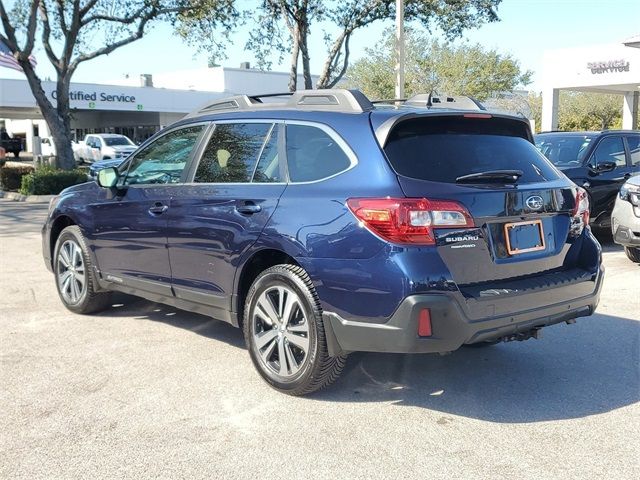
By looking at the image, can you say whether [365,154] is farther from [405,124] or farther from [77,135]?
[77,135]

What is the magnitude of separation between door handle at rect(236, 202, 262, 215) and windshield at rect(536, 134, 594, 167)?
7.08 m

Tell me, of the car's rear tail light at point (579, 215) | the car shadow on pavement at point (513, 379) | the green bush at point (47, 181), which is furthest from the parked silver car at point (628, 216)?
the green bush at point (47, 181)

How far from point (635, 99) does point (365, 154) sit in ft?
114

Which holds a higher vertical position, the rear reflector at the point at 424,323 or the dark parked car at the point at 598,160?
the dark parked car at the point at 598,160

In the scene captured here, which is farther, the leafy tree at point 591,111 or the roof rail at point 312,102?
the leafy tree at point 591,111

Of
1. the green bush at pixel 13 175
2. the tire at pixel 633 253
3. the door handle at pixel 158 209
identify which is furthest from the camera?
the green bush at pixel 13 175

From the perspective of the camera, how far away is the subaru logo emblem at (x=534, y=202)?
4.07m

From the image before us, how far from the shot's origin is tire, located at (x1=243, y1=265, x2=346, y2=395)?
4.02 meters

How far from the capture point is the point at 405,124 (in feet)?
13.1

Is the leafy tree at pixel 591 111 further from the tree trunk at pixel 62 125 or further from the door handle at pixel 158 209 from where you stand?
the door handle at pixel 158 209

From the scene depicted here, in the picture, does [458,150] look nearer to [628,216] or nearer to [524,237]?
[524,237]

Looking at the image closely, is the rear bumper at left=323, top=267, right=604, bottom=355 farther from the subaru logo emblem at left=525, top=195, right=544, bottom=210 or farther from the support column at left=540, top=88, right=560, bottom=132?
the support column at left=540, top=88, right=560, bottom=132

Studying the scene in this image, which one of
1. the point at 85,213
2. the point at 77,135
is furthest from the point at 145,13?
the point at 77,135

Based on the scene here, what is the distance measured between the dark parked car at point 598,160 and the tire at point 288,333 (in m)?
6.98
